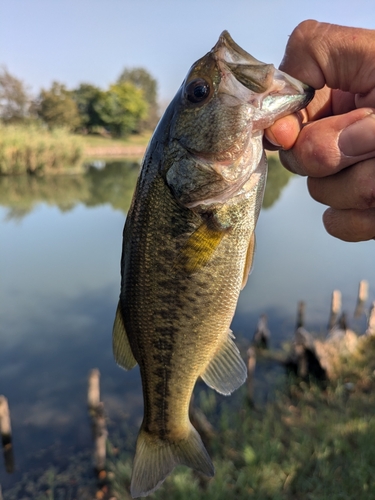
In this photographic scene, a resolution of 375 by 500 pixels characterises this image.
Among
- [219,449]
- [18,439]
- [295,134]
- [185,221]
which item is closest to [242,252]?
[185,221]

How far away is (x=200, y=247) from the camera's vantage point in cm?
178

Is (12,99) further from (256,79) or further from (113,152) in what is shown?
(256,79)

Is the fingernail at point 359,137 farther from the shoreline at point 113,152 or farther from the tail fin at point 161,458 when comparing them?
the shoreline at point 113,152

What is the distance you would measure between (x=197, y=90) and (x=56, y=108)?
5772 centimetres

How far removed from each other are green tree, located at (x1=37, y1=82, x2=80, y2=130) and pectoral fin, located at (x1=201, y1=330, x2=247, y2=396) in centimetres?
5624

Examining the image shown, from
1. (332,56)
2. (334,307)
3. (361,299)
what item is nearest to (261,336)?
(334,307)

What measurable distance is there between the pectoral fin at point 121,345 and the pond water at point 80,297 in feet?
17.8

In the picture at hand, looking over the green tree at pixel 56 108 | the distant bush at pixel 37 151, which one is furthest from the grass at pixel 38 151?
the green tree at pixel 56 108

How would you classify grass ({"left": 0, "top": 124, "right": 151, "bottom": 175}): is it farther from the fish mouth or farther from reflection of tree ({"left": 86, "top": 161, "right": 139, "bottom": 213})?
the fish mouth

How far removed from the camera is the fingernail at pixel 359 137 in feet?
5.60

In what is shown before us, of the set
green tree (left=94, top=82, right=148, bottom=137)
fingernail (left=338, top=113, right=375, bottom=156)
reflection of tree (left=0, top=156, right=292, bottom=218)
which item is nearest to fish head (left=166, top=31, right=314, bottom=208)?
fingernail (left=338, top=113, right=375, bottom=156)

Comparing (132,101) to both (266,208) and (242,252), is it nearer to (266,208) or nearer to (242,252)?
(266,208)

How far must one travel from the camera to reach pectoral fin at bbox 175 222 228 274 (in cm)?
179

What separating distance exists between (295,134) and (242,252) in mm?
602
